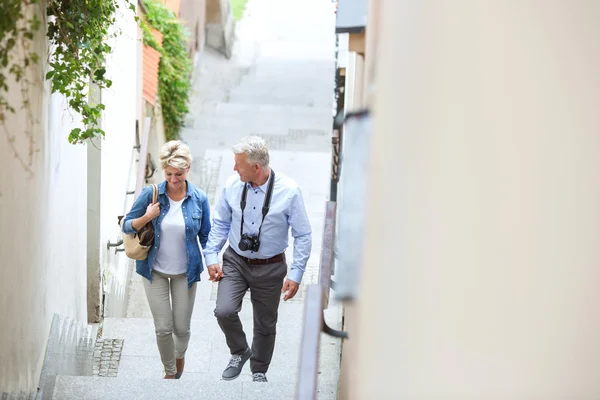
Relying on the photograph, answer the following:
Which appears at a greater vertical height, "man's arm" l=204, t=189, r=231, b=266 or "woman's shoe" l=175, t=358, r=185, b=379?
"man's arm" l=204, t=189, r=231, b=266

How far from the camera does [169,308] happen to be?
18.1 ft

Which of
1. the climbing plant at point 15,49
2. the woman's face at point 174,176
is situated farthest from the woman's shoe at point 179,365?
the climbing plant at point 15,49

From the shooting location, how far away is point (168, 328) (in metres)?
5.58

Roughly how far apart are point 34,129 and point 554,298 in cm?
305

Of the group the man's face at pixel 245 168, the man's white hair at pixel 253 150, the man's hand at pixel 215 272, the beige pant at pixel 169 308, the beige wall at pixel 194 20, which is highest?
the beige wall at pixel 194 20

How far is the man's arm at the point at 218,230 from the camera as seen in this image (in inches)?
212

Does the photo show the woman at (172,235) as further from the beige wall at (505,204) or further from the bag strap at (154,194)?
the beige wall at (505,204)

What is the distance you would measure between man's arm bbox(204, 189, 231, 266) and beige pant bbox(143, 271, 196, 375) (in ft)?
0.69

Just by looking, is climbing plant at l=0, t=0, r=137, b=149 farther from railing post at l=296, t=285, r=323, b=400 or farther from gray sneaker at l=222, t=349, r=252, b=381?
gray sneaker at l=222, t=349, r=252, b=381

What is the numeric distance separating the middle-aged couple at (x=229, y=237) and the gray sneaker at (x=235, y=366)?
0.17 meters

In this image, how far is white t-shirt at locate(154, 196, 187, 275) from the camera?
5.30 m

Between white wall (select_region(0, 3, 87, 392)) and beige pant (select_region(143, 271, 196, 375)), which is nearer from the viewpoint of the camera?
white wall (select_region(0, 3, 87, 392))

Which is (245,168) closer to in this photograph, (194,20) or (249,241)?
(249,241)

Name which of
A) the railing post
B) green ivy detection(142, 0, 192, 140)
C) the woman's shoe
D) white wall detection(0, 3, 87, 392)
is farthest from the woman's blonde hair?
green ivy detection(142, 0, 192, 140)
